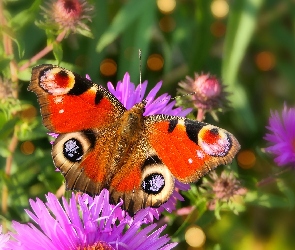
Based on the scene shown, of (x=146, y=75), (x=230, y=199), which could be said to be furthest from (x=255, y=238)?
(x=230, y=199)

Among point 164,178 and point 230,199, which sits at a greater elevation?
point 164,178

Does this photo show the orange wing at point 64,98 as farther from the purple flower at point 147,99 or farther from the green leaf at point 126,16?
the green leaf at point 126,16

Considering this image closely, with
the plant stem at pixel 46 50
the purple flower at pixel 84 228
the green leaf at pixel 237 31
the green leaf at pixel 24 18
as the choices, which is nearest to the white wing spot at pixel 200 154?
the purple flower at pixel 84 228

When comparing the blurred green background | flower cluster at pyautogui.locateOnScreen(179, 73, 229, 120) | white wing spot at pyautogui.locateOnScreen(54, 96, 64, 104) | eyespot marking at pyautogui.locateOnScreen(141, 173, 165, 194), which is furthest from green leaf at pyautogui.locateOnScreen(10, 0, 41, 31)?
eyespot marking at pyautogui.locateOnScreen(141, 173, 165, 194)

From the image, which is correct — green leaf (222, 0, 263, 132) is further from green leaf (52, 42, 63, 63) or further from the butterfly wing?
the butterfly wing

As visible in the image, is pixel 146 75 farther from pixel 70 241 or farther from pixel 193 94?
pixel 70 241

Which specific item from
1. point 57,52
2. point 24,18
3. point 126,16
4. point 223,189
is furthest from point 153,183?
point 126,16
